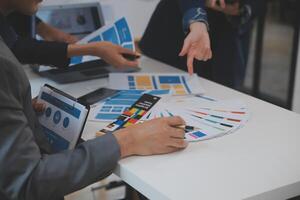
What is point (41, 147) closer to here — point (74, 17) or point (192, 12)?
point (192, 12)

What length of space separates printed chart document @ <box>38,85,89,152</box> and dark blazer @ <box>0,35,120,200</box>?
0.44ft

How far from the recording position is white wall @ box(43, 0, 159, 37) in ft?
7.55

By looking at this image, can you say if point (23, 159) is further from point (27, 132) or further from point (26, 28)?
point (26, 28)

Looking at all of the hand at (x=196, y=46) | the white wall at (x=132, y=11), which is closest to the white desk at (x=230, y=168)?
the hand at (x=196, y=46)

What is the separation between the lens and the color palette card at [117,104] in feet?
4.42

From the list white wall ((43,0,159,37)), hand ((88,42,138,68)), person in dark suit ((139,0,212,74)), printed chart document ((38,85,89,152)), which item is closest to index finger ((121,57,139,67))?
hand ((88,42,138,68))

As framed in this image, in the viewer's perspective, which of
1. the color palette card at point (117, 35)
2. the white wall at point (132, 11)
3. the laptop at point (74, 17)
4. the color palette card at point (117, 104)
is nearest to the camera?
the color palette card at point (117, 104)

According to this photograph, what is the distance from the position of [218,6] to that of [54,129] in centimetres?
83

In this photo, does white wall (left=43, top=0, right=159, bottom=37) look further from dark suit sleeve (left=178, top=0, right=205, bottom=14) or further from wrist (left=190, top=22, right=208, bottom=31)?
wrist (left=190, top=22, right=208, bottom=31)

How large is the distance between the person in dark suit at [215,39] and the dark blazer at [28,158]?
2.92ft

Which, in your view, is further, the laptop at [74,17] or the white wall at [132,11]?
the white wall at [132,11]

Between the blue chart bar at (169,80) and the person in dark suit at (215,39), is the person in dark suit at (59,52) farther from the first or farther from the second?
the person in dark suit at (215,39)

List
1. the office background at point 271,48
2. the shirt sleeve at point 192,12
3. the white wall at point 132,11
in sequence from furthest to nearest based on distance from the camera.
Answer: the office background at point 271,48
the white wall at point 132,11
the shirt sleeve at point 192,12

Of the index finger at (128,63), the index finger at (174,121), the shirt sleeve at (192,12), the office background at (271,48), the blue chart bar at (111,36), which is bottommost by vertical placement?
the office background at (271,48)
